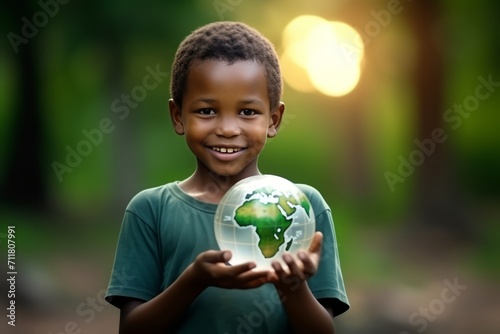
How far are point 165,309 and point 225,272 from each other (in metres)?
0.32

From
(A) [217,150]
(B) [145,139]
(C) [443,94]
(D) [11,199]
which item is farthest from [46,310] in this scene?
(A) [217,150]

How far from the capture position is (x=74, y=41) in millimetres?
9117

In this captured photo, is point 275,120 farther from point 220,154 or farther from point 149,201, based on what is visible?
point 149,201

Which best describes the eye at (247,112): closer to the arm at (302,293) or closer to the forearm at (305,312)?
the arm at (302,293)

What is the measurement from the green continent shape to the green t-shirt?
0.79 ft

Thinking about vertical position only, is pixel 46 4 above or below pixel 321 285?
above

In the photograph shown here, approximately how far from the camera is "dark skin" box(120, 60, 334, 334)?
2.52 meters

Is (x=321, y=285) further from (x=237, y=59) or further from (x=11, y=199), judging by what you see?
(x=11, y=199)

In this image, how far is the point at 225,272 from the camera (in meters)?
2.37

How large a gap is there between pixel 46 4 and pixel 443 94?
4419mm

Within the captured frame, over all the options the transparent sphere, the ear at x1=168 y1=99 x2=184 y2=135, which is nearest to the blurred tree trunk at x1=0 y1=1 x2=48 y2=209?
the ear at x1=168 y1=99 x2=184 y2=135

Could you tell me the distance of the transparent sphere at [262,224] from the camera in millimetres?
2480

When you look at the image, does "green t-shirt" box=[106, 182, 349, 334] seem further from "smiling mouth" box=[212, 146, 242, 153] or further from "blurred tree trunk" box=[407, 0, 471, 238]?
"blurred tree trunk" box=[407, 0, 471, 238]

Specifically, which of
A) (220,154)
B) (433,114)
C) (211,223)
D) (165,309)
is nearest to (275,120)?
(220,154)
